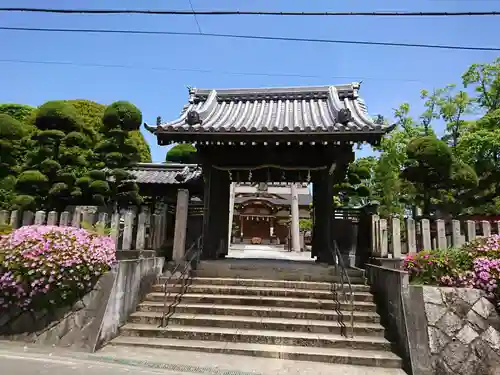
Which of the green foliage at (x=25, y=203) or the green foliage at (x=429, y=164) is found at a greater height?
the green foliage at (x=429, y=164)

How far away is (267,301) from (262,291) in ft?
0.95

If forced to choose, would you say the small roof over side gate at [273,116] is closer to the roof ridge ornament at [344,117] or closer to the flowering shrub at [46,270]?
the roof ridge ornament at [344,117]

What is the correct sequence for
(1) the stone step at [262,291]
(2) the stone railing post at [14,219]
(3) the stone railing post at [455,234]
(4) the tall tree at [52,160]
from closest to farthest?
(1) the stone step at [262,291], (3) the stone railing post at [455,234], (2) the stone railing post at [14,219], (4) the tall tree at [52,160]

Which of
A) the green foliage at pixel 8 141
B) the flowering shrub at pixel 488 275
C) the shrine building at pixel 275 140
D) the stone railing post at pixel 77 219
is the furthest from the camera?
the green foliage at pixel 8 141

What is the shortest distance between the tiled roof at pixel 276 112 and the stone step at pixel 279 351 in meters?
4.15

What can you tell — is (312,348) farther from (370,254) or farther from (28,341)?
(28,341)

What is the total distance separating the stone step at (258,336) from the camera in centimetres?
496

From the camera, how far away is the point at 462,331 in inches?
185

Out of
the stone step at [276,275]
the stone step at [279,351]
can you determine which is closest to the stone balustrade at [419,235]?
the stone step at [276,275]

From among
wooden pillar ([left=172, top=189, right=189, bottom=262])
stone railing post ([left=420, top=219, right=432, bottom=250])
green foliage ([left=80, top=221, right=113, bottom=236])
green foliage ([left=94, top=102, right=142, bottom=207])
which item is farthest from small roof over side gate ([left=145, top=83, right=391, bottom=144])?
green foliage ([left=94, top=102, right=142, bottom=207])

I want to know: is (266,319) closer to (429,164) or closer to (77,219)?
(77,219)

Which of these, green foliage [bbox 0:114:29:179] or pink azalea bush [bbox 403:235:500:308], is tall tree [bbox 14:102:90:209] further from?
pink azalea bush [bbox 403:235:500:308]

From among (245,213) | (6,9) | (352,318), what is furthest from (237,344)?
(245,213)

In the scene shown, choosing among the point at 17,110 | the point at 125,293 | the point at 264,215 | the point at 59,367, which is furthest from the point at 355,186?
the point at 17,110
